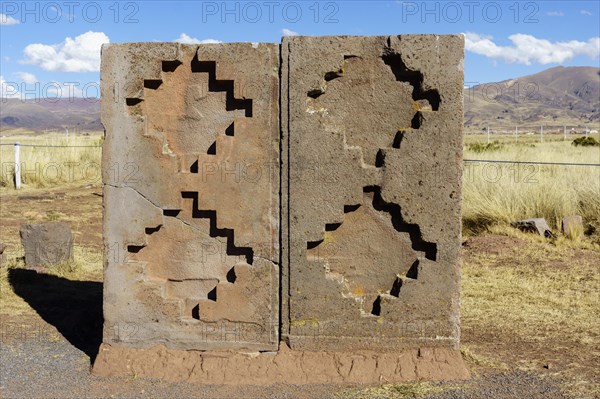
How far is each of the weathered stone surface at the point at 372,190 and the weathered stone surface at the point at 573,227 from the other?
640 cm

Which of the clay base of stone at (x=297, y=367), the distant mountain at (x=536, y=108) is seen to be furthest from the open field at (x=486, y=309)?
the distant mountain at (x=536, y=108)

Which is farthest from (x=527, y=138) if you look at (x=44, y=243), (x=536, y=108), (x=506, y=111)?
(x=536, y=108)

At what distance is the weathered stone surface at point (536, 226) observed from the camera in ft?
37.3

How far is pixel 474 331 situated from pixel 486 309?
Answer: 2.80 ft

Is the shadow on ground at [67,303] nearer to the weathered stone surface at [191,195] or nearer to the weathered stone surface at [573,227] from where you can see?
the weathered stone surface at [191,195]

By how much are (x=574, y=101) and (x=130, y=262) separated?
151705mm

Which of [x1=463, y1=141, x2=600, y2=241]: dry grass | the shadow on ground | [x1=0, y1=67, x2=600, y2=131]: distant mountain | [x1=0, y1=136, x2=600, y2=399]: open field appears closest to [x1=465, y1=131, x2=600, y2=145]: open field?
[x1=463, y1=141, x2=600, y2=241]: dry grass

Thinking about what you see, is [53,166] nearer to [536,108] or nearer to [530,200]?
[530,200]

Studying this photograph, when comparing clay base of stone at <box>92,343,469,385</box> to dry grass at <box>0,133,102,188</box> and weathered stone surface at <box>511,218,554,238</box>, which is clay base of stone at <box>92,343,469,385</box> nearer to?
weathered stone surface at <box>511,218,554,238</box>

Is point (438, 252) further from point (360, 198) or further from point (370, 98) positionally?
point (370, 98)

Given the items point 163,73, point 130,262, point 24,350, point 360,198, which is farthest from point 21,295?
point 360,198

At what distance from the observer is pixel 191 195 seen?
5.50 meters

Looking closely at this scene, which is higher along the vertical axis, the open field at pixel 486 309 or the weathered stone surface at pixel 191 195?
the weathered stone surface at pixel 191 195

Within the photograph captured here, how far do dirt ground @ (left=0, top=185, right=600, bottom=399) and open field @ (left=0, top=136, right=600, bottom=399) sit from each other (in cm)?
1
